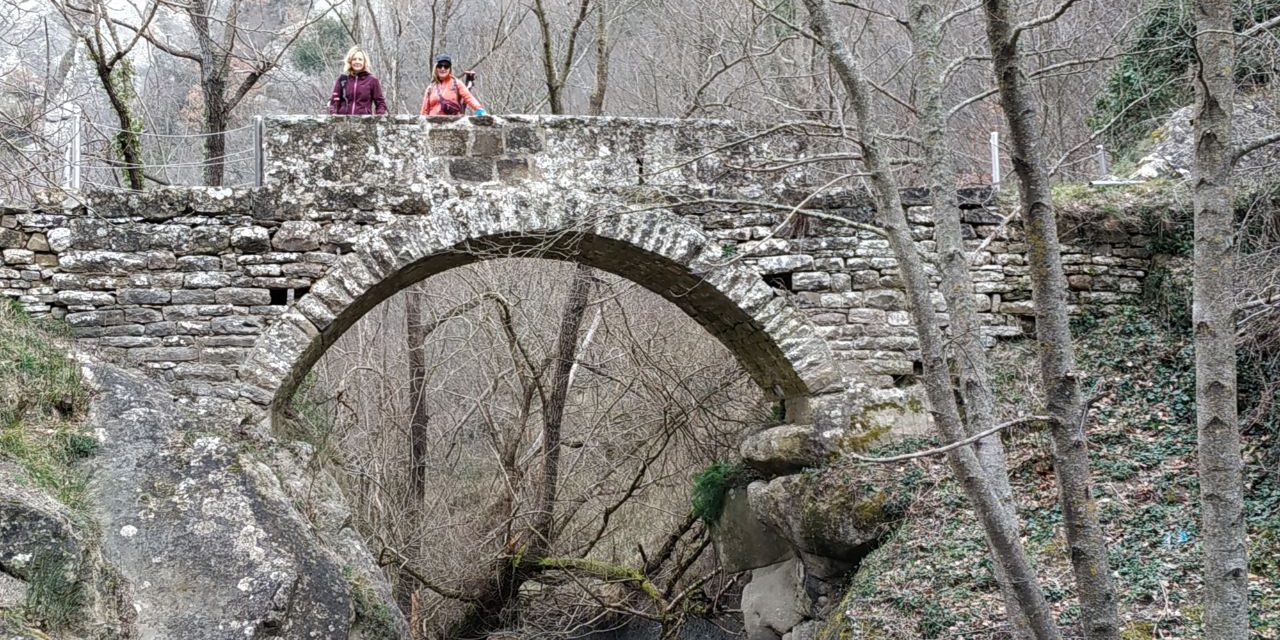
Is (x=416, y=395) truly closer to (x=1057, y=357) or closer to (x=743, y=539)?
(x=743, y=539)

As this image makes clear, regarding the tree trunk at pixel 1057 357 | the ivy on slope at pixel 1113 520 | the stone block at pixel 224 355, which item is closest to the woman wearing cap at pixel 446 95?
the stone block at pixel 224 355

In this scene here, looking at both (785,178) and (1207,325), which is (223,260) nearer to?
(785,178)

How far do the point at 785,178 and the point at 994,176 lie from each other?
178 centimetres

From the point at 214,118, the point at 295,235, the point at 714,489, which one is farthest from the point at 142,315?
the point at 714,489

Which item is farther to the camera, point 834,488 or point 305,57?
point 305,57

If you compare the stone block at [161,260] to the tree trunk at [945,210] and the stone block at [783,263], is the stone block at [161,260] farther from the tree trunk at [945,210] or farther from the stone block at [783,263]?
the tree trunk at [945,210]

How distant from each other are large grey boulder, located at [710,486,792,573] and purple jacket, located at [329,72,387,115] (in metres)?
3.74

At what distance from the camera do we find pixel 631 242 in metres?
7.04

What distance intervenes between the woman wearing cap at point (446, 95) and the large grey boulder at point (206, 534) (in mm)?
2373

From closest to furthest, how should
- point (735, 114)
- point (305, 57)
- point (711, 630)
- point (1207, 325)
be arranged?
point (1207, 325) → point (711, 630) → point (735, 114) → point (305, 57)

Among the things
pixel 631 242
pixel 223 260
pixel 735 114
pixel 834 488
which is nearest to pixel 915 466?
pixel 834 488

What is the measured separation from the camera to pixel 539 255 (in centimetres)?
709

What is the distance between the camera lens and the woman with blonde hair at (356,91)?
24.8 feet

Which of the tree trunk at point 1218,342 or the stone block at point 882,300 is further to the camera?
the stone block at point 882,300
